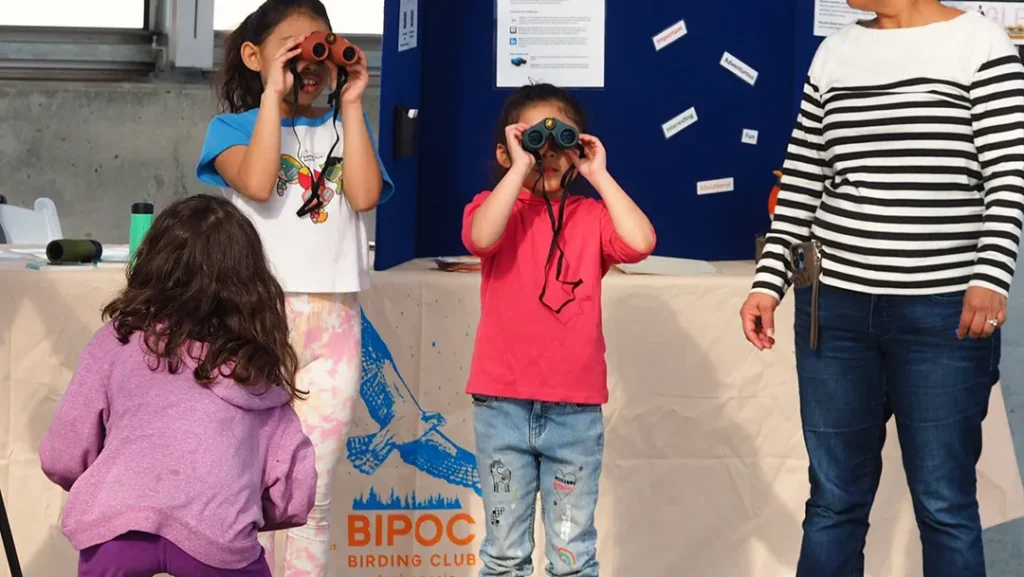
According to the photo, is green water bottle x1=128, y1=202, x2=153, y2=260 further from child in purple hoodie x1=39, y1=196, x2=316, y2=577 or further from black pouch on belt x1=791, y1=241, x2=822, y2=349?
black pouch on belt x1=791, y1=241, x2=822, y2=349

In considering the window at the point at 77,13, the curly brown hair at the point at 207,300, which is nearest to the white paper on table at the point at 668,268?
the curly brown hair at the point at 207,300

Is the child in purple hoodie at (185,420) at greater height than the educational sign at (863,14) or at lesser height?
lesser

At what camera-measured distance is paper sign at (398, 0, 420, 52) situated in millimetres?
3059

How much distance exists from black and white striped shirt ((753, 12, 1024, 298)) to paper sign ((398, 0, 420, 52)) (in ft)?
3.99

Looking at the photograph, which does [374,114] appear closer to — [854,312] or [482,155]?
[482,155]

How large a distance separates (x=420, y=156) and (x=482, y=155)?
17 centimetres

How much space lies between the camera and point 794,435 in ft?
9.66

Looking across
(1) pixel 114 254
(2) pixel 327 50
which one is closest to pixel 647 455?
(2) pixel 327 50

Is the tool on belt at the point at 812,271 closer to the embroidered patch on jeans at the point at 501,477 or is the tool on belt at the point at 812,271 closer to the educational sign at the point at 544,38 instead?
the embroidered patch on jeans at the point at 501,477

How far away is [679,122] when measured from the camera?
362 centimetres

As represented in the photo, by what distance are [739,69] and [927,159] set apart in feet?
5.23

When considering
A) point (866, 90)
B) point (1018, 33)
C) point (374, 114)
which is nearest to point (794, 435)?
point (866, 90)

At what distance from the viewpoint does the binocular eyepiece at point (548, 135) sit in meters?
2.20

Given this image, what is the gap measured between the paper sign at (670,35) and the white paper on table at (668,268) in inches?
25.4
